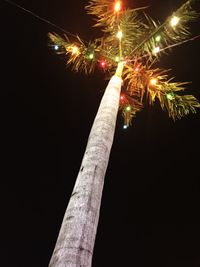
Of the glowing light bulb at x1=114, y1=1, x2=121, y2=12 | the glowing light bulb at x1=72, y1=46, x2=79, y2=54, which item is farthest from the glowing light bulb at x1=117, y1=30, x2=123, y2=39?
the glowing light bulb at x1=72, y1=46, x2=79, y2=54

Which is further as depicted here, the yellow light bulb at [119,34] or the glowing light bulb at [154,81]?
the glowing light bulb at [154,81]

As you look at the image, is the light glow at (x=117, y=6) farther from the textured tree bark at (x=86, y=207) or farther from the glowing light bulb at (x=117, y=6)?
the textured tree bark at (x=86, y=207)

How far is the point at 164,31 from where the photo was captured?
505 cm

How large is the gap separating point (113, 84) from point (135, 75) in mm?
1827

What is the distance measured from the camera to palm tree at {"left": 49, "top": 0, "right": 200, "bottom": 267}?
2.21m

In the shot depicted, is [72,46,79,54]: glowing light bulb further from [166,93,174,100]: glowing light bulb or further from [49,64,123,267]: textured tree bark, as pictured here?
[49,64,123,267]: textured tree bark

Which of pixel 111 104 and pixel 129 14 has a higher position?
pixel 129 14

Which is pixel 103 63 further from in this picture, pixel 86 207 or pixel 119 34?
pixel 86 207

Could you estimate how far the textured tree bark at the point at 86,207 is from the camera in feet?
6.77

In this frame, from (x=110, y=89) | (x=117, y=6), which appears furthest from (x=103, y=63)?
(x=110, y=89)

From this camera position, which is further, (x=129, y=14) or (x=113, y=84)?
(x=129, y=14)

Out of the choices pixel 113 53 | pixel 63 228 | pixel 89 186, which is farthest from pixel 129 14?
pixel 63 228

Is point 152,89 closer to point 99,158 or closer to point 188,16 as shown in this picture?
point 188,16

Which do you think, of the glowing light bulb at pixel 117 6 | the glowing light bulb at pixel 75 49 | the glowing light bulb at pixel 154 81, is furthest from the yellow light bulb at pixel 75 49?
the glowing light bulb at pixel 154 81
